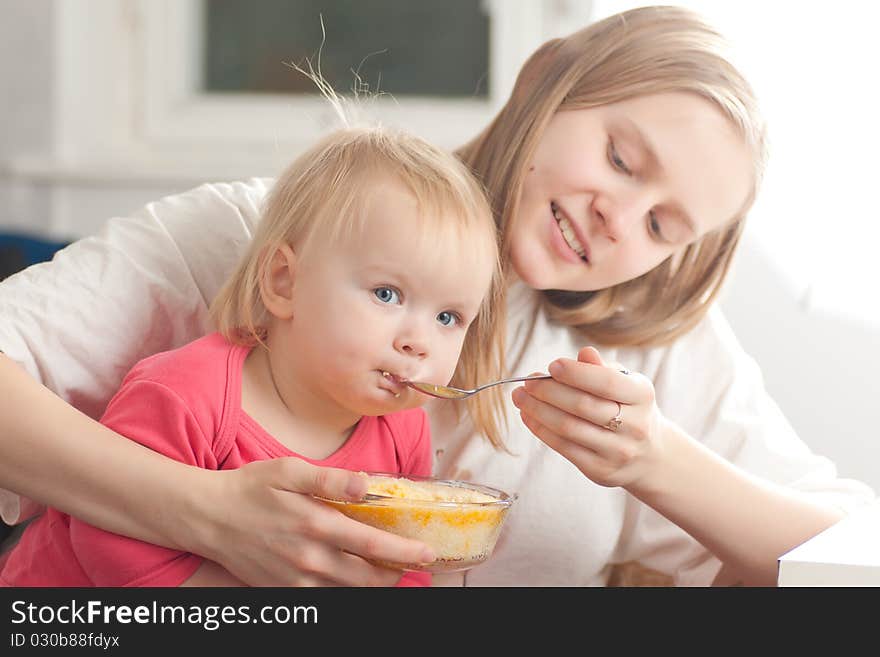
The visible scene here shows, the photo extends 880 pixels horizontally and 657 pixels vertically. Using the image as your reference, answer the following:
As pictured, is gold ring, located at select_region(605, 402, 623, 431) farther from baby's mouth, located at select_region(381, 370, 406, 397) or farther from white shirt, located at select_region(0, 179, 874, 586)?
white shirt, located at select_region(0, 179, 874, 586)

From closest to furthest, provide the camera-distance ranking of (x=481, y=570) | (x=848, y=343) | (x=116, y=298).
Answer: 1. (x=116, y=298)
2. (x=481, y=570)
3. (x=848, y=343)

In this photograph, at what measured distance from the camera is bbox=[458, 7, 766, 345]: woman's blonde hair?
132 centimetres

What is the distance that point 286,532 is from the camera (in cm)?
98

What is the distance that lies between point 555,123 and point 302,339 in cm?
46

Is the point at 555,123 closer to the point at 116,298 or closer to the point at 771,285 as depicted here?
the point at 116,298

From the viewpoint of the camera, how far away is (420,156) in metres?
1.16

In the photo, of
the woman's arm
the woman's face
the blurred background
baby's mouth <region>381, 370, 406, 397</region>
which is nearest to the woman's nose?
the woman's face

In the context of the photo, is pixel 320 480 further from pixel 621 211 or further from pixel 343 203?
pixel 621 211

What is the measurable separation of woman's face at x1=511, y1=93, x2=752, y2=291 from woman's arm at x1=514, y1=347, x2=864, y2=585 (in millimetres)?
245

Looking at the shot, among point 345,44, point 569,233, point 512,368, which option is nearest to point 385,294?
point 569,233

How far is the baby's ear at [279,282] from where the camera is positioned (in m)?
1.13

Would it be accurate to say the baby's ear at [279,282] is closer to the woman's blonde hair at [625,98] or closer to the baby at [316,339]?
the baby at [316,339]

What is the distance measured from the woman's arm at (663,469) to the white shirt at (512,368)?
0.15 m
